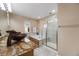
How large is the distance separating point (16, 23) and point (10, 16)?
107mm

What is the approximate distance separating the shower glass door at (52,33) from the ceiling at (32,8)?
0.38ft

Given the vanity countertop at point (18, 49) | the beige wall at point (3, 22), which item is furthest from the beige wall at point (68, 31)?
the beige wall at point (3, 22)

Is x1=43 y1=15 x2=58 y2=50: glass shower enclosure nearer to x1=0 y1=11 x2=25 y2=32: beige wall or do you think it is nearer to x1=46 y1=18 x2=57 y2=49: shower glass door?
x1=46 y1=18 x2=57 y2=49: shower glass door

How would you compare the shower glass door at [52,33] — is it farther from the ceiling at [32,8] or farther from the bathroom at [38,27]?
the ceiling at [32,8]

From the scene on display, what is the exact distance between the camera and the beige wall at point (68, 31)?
1.27 meters

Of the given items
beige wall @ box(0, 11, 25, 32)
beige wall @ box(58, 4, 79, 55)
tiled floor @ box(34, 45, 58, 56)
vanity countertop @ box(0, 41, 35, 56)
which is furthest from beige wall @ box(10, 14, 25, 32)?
beige wall @ box(58, 4, 79, 55)

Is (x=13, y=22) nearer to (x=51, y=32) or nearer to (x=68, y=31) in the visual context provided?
(x=51, y=32)

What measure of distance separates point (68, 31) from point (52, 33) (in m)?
0.19

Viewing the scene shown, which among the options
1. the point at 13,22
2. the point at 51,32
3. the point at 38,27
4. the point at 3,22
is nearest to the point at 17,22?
the point at 13,22

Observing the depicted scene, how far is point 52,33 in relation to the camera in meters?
1.29

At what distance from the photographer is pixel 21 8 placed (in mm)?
1273

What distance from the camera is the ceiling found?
49.8 inches

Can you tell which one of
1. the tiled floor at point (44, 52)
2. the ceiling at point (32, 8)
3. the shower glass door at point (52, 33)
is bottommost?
the tiled floor at point (44, 52)

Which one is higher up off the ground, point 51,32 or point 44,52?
point 51,32
